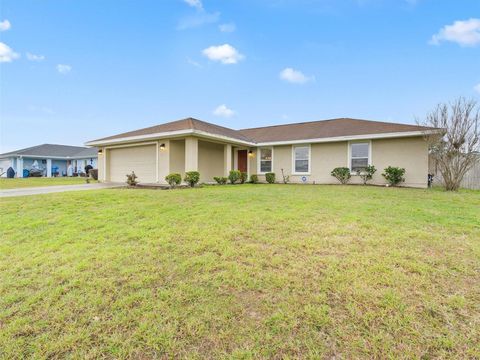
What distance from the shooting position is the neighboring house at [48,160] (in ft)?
85.4

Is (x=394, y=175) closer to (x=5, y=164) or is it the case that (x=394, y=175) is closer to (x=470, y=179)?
(x=470, y=179)

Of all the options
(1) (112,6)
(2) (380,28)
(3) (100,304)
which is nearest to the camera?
(3) (100,304)

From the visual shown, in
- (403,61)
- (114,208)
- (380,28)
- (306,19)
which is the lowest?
(114,208)

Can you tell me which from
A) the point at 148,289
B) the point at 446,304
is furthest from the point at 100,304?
the point at 446,304

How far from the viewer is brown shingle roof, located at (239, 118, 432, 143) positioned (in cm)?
1189

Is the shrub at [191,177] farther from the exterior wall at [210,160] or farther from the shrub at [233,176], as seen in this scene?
the exterior wall at [210,160]

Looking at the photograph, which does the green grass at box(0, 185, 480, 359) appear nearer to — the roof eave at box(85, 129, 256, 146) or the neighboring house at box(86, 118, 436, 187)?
the roof eave at box(85, 129, 256, 146)

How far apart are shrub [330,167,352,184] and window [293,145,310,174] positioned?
166cm

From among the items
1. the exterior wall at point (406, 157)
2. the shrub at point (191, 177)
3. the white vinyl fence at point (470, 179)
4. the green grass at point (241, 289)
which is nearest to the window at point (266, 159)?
the shrub at point (191, 177)

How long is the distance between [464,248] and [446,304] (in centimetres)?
165

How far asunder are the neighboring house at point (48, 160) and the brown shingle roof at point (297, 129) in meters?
16.4

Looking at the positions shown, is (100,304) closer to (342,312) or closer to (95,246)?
(95,246)

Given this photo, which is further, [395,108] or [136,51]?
[395,108]

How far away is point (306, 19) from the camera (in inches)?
466
